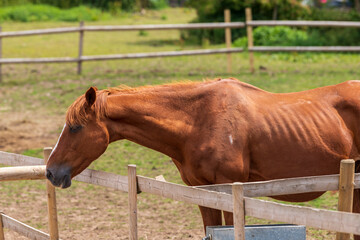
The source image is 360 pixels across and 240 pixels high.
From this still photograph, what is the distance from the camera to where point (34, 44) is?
60.6 ft

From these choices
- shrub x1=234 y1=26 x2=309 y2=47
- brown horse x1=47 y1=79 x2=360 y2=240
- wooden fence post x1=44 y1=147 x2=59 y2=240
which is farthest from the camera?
shrub x1=234 y1=26 x2=309 y2=47

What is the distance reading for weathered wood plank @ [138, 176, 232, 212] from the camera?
133 inches

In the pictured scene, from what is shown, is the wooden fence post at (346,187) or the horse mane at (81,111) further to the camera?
the horse mane at (81,111)

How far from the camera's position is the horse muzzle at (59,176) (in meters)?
3.90

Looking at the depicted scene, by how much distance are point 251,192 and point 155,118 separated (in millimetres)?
990

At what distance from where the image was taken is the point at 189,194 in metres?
3.58

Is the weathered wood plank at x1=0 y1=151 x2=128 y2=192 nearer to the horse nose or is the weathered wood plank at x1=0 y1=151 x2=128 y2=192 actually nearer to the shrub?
the horse nose

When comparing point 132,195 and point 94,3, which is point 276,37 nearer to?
point 132,195

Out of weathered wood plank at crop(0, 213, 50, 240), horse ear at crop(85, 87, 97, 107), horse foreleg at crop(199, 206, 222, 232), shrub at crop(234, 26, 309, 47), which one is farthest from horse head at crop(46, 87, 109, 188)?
shrub at crop(234, 26, 309, 47)

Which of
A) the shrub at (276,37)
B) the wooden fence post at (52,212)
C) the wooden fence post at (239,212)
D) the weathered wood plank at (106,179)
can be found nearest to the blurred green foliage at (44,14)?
the shrub at (276,37)

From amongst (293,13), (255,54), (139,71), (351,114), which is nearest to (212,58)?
(255,54)

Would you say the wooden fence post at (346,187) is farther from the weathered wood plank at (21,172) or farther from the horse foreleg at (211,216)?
the weathered wood plank at (21,172)

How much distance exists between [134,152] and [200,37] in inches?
419

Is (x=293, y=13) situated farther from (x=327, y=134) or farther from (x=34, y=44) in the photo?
(x=327, y=134)
